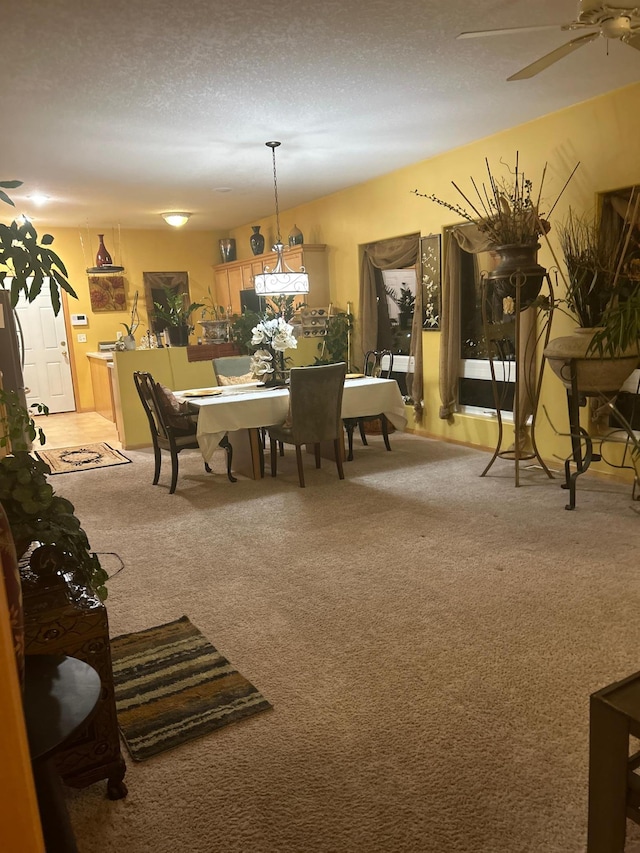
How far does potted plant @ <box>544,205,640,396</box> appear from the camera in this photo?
3746mm

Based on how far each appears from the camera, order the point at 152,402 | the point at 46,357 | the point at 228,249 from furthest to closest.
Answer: the point at 228,249, the point at 46,357, the point at 152,402

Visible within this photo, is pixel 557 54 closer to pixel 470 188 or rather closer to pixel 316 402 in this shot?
pixel 316 402

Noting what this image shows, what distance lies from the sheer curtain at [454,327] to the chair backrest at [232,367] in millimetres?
1870

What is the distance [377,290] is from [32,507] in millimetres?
5739

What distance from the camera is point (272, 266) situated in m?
8.07

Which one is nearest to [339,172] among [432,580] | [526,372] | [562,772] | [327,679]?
[526,372]

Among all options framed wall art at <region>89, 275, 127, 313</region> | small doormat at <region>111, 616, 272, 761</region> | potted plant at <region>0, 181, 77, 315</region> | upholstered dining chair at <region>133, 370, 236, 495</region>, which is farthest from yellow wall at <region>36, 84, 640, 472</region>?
potted plant at <region>0, 181, 77, 315</region>

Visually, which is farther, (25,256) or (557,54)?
(557,54)

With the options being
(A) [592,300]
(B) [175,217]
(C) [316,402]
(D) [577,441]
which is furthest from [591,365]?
(B) [175,217]

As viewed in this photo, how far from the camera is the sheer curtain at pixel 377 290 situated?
6.16 meters

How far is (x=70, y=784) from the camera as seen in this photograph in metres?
1.72

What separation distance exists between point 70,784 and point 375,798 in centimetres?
84

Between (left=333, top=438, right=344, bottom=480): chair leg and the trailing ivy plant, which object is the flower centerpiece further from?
the trailing ivy plant

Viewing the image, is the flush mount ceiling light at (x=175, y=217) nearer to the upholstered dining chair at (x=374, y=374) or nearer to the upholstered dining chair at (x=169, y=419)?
the upholstered dining chair at (x=374, y=374)
